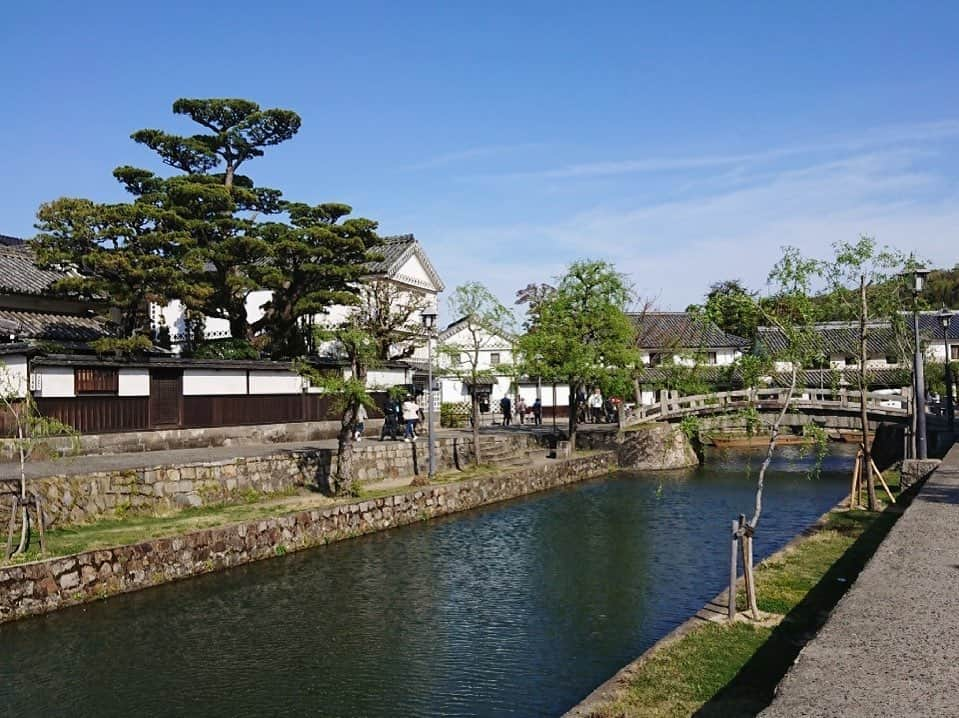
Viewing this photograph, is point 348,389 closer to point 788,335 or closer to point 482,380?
point 788,335

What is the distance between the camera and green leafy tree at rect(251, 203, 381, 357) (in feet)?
96.1

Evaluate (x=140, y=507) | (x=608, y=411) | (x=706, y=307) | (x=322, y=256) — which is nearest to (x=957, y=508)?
(x=706, y=307)

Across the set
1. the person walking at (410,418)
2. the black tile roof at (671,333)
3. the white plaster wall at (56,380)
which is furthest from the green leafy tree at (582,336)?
the black tile roof at (671,333)

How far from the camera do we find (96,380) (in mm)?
22203

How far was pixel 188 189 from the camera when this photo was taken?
92.1ft

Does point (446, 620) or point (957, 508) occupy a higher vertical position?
point (957, 508)

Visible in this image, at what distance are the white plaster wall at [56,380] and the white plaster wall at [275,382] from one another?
6566 mm

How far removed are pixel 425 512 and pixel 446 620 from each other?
9.18m

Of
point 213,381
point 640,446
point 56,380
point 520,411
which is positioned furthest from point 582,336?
point 56,380

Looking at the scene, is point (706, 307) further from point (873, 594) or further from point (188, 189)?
point (188, 189)

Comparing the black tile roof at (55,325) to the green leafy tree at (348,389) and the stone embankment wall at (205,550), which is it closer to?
the green leafy tree at (348,389)

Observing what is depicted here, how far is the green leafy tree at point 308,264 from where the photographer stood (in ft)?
96.1

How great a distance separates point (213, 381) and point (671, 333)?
44.5 m

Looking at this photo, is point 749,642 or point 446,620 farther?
point 446,620
